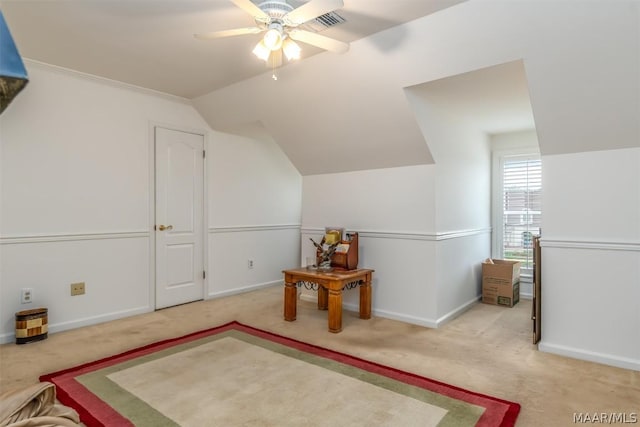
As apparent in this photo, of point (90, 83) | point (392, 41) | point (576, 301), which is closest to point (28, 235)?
point (90, 83)

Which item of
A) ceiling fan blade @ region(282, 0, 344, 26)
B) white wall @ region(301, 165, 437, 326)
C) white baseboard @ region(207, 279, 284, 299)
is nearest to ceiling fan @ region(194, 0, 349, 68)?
ceiling fan blade @ region(282, 0, 344, 26)

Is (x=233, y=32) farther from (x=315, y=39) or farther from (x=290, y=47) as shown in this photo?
(x=315, y=39)

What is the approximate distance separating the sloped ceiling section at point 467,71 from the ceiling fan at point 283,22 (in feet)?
2.34

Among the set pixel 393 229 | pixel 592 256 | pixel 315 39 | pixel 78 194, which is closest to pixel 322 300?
pixel 393 229

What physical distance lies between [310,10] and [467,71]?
52.2 inches

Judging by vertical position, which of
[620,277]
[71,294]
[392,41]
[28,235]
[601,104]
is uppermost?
[392,41]

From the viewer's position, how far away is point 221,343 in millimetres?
3125

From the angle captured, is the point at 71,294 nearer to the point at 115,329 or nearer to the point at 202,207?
the point at 115,329

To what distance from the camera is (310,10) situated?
6.58 ft

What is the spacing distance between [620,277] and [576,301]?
34 centimetres

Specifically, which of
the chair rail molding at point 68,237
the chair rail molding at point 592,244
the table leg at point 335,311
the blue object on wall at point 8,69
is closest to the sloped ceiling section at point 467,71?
the chair rail molding at point 592,244

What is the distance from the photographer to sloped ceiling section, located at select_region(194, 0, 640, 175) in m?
2.26

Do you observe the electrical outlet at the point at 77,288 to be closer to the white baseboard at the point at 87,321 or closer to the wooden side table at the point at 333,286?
the white baseboard at the point at 87,321

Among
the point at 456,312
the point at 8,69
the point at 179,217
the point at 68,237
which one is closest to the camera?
the point at 8,69
